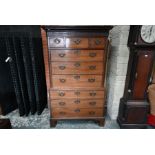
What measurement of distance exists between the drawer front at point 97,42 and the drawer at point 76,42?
5cm

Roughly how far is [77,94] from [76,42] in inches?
28.6

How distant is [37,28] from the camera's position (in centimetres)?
218

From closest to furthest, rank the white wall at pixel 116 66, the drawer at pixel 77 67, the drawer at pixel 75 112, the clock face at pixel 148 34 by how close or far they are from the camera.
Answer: the clock face at pixel 148 34 → the drawer at pixel 77 67 → the white wall at pixel 116 66 → the drawer at pixel 75 112

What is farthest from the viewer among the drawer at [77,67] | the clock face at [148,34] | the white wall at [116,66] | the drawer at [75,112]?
the drawer at [75,112]

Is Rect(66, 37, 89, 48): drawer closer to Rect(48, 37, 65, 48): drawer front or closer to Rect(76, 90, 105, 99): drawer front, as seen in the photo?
Rect(48, 37, 65, 48): drawer front

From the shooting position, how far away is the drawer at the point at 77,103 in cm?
183

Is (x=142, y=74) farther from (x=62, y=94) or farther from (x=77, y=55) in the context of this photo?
(x=62, y=94)

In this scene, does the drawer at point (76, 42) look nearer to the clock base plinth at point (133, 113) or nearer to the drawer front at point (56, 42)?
the drawer front at point (56, 42)

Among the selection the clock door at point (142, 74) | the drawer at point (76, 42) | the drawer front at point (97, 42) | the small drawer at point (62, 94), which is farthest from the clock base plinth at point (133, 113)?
the drawer at point (76, 42)

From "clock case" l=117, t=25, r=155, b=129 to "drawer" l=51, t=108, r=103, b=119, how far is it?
394mm

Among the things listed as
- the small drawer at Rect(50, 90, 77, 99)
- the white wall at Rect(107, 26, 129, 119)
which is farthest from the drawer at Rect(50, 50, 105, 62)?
the small drawer at Rect(50, 90, 77, 99)

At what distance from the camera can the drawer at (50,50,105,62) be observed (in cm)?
160
